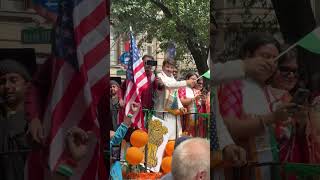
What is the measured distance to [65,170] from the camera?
3.73 meters

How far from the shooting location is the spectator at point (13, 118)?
3.66 metres

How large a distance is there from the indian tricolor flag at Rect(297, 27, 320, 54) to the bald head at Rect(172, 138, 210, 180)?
1343 mm

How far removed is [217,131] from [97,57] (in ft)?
3.07

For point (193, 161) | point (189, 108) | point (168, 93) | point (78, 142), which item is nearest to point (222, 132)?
point (78, 142)

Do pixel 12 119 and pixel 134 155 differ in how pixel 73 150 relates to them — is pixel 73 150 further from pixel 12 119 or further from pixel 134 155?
pixel 134 155

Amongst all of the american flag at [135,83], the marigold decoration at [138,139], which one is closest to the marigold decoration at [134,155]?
the marigold decoration at [138,139]

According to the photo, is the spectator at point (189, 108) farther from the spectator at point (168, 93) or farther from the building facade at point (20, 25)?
the building facade at point (20, 25)

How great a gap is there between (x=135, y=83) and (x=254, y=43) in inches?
348

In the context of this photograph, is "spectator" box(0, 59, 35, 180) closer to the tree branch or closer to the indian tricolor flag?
the indian tricolor flag

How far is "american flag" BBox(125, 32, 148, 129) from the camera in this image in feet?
37.7

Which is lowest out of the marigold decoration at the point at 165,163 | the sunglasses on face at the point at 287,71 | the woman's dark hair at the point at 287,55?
the marigold decoration at the point at 165,163

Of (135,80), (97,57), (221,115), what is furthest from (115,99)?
(221,115)

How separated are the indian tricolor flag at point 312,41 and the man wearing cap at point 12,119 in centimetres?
146

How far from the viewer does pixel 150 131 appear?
11906 mm
